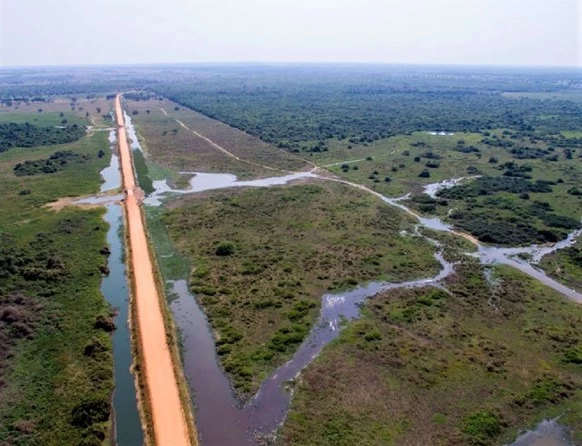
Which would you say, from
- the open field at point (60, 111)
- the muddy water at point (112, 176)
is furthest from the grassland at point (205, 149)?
the open field at point (60, 111)

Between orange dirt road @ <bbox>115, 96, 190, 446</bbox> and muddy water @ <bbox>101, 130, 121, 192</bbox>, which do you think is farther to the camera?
muddy water @ <bbox>101, 130, 121, 192</bbox>

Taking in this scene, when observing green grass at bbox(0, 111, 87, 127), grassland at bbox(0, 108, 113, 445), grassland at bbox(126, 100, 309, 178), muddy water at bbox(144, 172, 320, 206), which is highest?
green grass at bbox(0, 111, 87, 127)

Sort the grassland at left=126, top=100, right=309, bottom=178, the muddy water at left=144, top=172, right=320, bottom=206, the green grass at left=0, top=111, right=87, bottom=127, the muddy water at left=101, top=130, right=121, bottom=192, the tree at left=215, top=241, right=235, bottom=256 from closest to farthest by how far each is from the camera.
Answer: the tree at left=215, top=241, right=235, bottom=256, the muddy water at left=144, top=172, right=320, bottom=206, the muddy water at left=101, top=130, right=121, bottom=192, the grassland at left=126, top=100, right=309, bottom=178, the green grass at left=0, top=111, right=87, bottom=127

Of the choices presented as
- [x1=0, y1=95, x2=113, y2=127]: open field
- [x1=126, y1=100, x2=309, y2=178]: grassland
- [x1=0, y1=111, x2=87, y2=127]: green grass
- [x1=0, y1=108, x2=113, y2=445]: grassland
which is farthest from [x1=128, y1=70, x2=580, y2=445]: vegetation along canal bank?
[x1=0, y1=95, x2=113, y2=127]: open field

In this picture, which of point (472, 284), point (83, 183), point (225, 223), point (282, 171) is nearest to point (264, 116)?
point (282, 171)

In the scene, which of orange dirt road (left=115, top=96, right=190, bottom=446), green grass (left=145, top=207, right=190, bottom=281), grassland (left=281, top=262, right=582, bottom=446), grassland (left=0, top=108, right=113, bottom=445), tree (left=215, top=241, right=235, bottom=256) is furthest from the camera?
tree (left=215, top=241, right=235, bottom=256)

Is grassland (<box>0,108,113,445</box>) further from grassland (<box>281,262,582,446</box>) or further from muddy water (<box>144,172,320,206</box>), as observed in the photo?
grassland (<box>281,262,582,446</box>)
